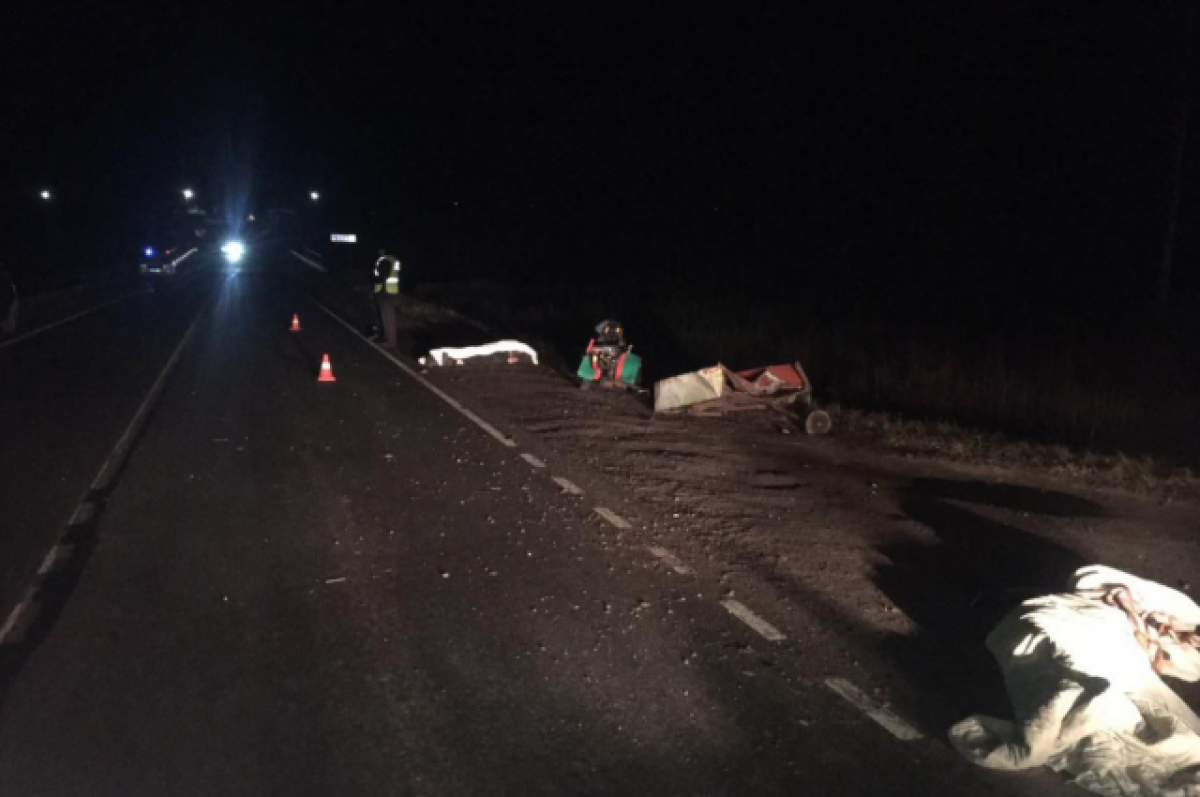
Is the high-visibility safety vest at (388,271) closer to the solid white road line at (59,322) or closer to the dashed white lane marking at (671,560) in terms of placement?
the solid white road line at (59,322)

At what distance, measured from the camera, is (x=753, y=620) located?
609cm

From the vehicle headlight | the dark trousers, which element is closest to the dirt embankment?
the dark trousers

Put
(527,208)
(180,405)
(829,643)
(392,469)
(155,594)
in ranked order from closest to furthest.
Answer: (829,643) < (155,594) < (392,469) < (180,405) < (527,208)

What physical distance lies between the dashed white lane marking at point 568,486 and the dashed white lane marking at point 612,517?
1.80 feet

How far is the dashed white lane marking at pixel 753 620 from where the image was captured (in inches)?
230

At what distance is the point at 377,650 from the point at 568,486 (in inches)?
151

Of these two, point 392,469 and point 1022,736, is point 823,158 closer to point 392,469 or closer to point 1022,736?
point 392,469

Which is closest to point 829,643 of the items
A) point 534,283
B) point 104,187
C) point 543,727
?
point 543,727

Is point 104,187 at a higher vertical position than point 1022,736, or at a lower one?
higher

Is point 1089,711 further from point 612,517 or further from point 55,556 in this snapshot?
point 55,556

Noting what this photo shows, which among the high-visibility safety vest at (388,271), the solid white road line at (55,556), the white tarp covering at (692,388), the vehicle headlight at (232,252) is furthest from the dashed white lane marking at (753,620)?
the vehicle headlight at (232,252)

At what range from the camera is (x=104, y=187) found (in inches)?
3787

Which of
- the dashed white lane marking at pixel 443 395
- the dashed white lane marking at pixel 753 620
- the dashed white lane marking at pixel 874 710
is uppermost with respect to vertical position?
the dashed white lane marking at pixel 443 395

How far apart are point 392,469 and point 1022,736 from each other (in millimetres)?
6747
